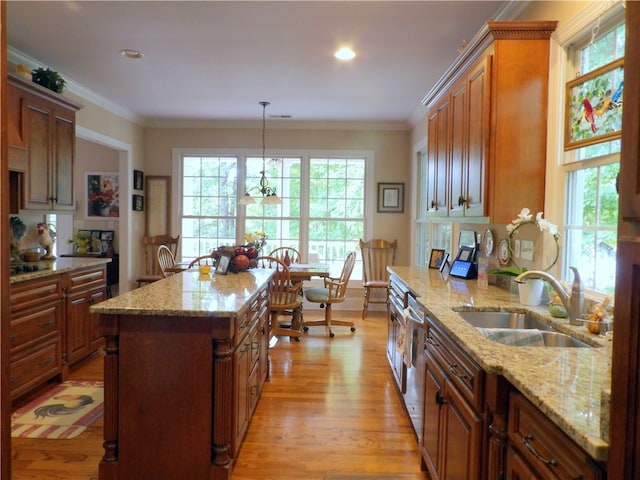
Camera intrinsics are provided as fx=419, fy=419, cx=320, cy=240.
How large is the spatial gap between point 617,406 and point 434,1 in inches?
102

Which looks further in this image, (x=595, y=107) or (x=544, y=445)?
(x=595, y=107)

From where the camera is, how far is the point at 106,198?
20.0ft

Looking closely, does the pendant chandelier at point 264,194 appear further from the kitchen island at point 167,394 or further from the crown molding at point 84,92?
the kitchen island at point 167,394

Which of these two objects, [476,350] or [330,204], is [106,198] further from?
[476,350]

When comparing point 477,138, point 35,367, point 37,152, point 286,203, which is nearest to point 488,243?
point 477,138

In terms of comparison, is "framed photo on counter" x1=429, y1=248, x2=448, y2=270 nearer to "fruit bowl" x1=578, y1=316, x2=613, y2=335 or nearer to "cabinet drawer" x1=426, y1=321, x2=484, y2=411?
"cabinet drawer" x1=426, y1=321, x2=484, y2=411

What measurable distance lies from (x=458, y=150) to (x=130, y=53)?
111 inches

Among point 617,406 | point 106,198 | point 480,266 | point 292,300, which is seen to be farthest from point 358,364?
point 106,198

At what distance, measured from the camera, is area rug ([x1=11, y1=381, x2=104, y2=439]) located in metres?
2.58

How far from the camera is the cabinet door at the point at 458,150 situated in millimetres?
2586

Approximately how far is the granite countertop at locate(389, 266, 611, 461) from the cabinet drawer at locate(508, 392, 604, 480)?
5 cm

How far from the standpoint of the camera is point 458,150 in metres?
2.70

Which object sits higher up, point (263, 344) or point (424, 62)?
point (424, 62)

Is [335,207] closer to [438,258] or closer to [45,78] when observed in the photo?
[438,258]
